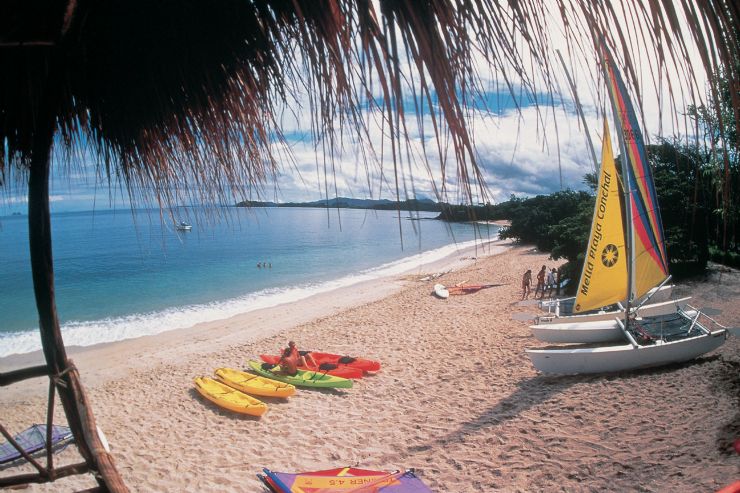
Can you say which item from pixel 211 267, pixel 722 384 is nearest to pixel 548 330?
pixel 722 384

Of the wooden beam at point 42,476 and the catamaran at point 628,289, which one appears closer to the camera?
the wooden beam at point 42,476

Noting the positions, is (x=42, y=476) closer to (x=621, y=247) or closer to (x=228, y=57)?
(x=228, y=57)

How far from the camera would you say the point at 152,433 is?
6.88 m

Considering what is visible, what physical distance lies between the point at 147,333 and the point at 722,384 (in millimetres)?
16512

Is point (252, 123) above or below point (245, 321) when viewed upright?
above

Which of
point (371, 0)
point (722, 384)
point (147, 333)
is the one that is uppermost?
point (371, 0)

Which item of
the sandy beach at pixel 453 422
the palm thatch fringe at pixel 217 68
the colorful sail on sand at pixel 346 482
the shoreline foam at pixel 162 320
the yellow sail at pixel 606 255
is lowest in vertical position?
the shoreline foam at pixel 162 320

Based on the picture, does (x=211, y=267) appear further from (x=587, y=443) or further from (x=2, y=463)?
(x=587, y=443)

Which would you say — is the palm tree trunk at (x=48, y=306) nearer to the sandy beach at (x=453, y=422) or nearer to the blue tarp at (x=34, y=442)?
the sandy beach at (x=453, y=422)

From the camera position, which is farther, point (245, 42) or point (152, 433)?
point (152, 433)

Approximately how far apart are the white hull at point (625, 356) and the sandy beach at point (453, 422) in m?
0.18

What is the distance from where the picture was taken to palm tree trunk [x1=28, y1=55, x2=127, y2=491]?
100cm

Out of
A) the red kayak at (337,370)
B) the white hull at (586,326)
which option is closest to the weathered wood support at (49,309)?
the red kayak at (337,370)

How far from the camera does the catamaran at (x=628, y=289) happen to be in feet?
22.2
